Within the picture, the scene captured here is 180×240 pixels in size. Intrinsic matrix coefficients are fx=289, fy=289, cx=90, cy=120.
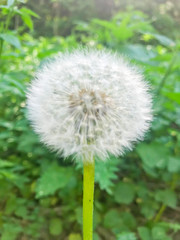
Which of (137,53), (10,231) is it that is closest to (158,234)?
(10,231)

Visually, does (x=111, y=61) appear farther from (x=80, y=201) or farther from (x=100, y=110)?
(x=80, y=201)

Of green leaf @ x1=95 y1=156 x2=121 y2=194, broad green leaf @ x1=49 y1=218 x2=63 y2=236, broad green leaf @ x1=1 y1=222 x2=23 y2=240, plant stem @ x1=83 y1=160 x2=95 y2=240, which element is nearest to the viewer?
plant stem @ x1=83 y1=160 x2=95 y2=240

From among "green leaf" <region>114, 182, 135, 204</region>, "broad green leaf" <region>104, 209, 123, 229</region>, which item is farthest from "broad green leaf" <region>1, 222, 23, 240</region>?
"green leaf" <region>114, 182, 135, 204</region>

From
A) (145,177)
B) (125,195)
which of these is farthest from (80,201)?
(145,177)

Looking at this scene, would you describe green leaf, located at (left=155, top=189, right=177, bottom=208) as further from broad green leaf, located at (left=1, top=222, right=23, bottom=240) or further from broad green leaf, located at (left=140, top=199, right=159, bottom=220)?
broad green leaf, located at (left=1, top=222, right=23, bottom=240)

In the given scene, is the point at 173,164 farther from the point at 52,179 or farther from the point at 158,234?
the point at 52,179

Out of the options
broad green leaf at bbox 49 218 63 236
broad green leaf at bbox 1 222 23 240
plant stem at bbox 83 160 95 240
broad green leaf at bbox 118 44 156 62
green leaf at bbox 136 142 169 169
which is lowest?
broad green leaf at bbox 49 218 63 236

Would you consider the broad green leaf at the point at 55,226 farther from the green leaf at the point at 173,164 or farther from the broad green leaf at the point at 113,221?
the green leaf at the point at 173,164
